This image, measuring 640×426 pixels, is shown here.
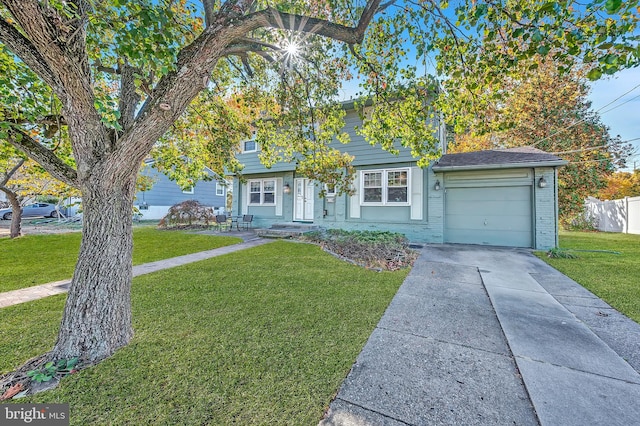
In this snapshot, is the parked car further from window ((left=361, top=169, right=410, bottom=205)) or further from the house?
window ((left=361, top=169, right=410, bottom=205))

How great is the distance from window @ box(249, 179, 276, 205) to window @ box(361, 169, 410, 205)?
14.9 feet

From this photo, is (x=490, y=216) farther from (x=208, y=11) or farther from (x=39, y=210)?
(x=39, y=210)

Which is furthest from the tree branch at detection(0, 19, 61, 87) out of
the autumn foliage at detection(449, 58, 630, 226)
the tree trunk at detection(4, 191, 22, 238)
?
the autumn foliage at detection(449, 58, 630, 226)

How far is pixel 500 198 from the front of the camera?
8.59 meters

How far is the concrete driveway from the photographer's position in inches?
70.1

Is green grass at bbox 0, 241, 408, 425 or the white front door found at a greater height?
the white front door

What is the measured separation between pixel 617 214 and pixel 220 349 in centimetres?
1877

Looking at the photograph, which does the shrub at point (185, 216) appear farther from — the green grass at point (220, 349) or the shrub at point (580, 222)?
the shrub at point (580, 222)

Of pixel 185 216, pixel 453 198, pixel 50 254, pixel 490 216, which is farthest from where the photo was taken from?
pixel 185 216

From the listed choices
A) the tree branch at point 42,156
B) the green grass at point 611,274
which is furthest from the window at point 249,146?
the green grass at point 611,274

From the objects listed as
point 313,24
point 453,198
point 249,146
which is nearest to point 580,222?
point 453,198

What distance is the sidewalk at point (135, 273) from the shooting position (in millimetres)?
3822

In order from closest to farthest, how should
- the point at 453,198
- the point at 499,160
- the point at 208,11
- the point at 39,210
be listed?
the point at 208,11
the point at 499,160
the point at 453,198
the point at 39,210

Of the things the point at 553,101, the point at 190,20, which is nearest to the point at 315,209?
the point at 190,20
